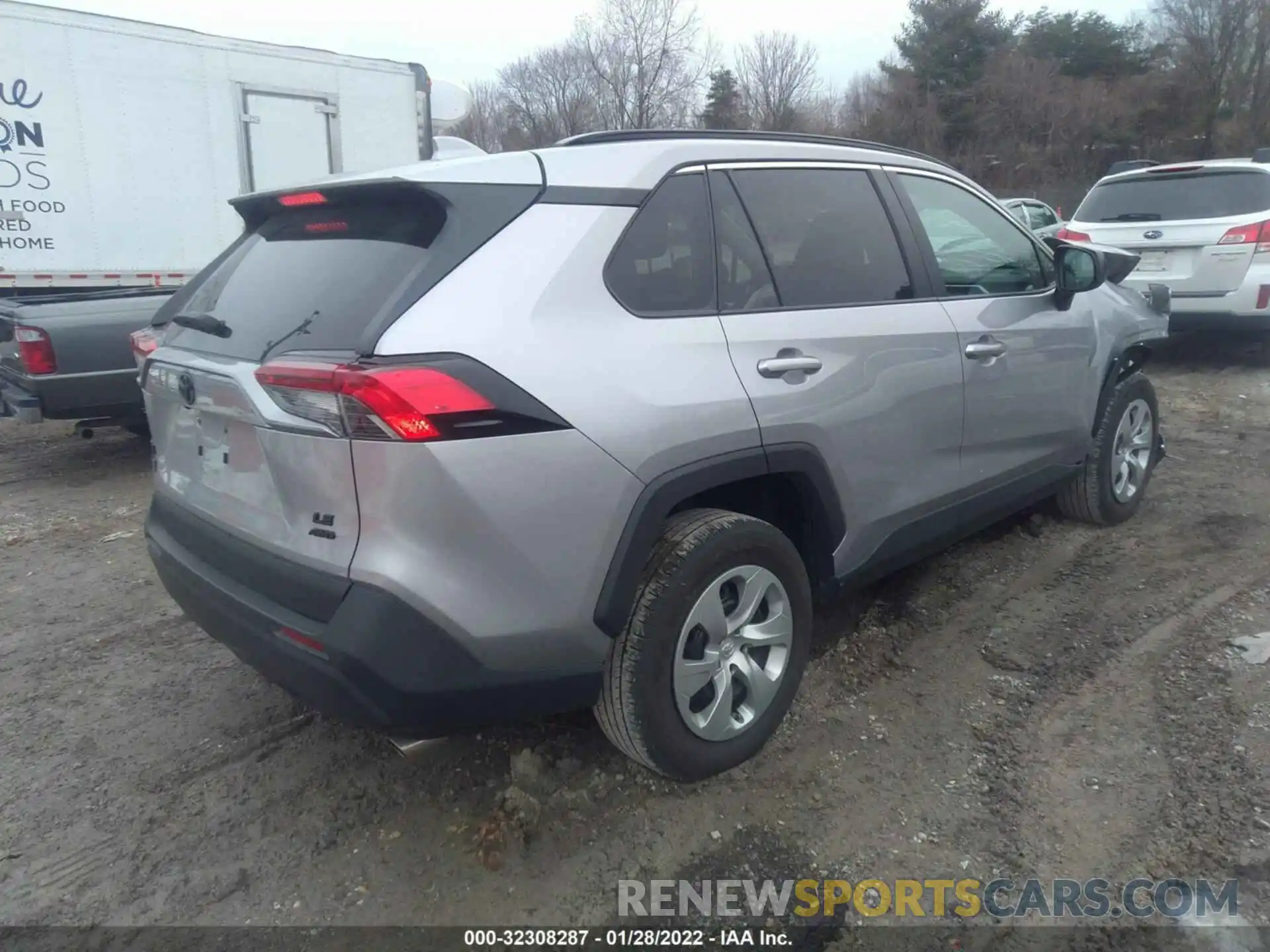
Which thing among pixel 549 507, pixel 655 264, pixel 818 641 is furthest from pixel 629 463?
pixel 818 641

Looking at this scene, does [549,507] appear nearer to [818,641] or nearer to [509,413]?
[509,413]

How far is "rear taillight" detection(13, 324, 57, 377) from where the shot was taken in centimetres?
554

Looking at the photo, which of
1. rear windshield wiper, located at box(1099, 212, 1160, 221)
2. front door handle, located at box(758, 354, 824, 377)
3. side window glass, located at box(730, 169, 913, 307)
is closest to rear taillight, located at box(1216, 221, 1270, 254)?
rear windshield wiper, located at box(1099, 212, 1160, 221)

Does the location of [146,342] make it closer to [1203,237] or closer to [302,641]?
[302,641]

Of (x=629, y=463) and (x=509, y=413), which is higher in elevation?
(x=509, y=413)

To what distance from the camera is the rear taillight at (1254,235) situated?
7645mm

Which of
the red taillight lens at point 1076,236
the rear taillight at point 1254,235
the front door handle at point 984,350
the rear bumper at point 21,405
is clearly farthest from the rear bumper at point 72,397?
the rear taillight at point 1254,235

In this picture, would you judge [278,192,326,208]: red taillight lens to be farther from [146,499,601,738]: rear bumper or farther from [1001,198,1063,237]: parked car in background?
[1001,198,1063,237]: parked car in background

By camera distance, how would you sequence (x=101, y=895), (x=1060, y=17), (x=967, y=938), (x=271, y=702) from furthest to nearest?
(x=1060, y=17)
(x=271, y=702)
(x=101, y=895)
(x=967, y=938)

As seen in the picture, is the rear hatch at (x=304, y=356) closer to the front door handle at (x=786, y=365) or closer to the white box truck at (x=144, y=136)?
the front door handle at (x=786, y=365)

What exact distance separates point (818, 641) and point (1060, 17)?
150 ft

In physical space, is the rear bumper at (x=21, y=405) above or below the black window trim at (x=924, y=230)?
below

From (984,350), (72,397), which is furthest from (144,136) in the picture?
(984,350)

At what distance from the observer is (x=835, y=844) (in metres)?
2.51
